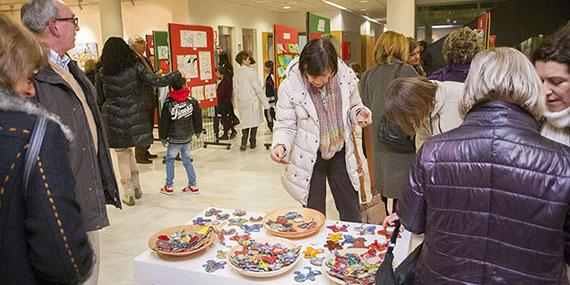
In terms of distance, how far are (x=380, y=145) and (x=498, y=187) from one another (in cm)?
189

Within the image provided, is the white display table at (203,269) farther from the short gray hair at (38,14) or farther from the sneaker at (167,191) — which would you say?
the sneaker at (167,191)

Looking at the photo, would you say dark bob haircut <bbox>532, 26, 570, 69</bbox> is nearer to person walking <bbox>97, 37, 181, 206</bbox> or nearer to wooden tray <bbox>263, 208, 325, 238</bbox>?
wooden tray <bbox>263, 208, 325, 238</bbox>

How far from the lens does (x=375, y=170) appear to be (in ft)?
10.3

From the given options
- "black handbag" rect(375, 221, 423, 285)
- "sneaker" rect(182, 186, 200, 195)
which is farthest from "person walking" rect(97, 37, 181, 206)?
"black handbag" rect(375, 221, 423, 285)

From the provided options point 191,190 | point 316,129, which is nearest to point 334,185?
point 316,129

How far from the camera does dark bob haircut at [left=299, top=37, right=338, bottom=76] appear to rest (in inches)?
90.0

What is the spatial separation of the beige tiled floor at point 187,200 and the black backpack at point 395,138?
4.14 feet

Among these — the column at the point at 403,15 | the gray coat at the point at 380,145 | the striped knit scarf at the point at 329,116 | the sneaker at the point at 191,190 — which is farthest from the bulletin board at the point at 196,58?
→ the striped knit scarf at the point at 329,116

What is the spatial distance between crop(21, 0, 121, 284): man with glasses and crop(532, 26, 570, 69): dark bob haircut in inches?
70.0

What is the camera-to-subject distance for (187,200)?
4.62m

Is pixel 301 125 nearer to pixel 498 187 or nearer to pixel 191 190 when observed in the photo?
pixel 498 187

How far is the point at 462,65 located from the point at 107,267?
278 cm

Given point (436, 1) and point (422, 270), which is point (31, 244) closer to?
point (422, 270)

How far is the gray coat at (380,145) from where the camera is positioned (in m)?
2.94
